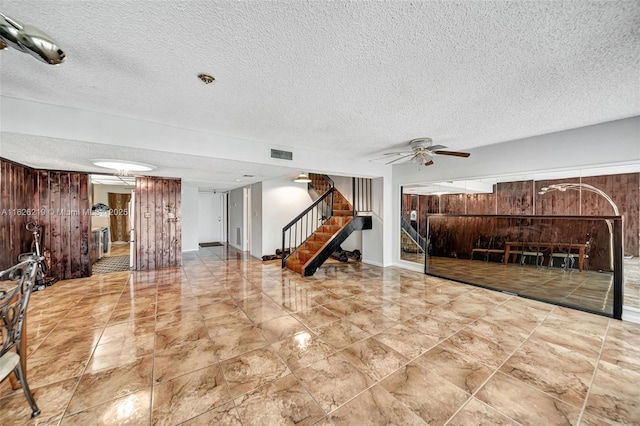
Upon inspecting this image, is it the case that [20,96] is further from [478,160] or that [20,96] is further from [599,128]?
[599,128]

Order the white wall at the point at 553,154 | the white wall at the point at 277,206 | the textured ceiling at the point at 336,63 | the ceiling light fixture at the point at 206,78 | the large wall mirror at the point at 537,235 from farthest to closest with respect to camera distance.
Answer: the white wall at the point at 277,206 → the large wall mirror at the point at 537,235 → the white wall at the point at 553,154 → the ceiling light fixture at the point at 206,78 → the textured ceiling at the point at 336,63

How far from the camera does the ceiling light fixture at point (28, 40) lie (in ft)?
3.58

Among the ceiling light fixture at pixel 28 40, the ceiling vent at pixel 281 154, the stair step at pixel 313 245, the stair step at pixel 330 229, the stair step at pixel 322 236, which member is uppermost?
the ceiling vent at pixel 281 154

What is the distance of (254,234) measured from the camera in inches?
303

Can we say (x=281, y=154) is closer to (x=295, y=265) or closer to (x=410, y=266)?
(x=295, y=265)

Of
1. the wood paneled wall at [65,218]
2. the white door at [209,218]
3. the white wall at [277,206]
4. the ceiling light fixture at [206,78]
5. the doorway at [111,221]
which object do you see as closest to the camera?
the ceiling light fixture at [206,78]

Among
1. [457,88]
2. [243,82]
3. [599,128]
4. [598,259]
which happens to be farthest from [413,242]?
[243,82]

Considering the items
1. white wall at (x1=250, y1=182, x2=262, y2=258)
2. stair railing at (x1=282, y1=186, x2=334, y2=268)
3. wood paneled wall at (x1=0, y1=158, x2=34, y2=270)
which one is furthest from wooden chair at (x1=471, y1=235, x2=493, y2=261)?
wood paneled wall at (x1=0, y1=158, x2=34, y2=270)

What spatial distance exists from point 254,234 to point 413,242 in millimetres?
4643

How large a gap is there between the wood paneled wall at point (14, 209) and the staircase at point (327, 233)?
4.63 m

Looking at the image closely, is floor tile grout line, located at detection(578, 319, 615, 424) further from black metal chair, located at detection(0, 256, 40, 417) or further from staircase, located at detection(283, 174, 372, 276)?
staircase, located at detection(283, 174, 372, 276)

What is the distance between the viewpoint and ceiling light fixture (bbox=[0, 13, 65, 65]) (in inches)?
42.9

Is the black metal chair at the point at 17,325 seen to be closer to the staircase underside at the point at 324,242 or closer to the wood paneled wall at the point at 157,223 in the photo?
the staircase underside at the point at 324,242

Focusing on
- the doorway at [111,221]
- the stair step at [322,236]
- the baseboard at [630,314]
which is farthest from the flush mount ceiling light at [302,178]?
the baseboard at [630,314]
